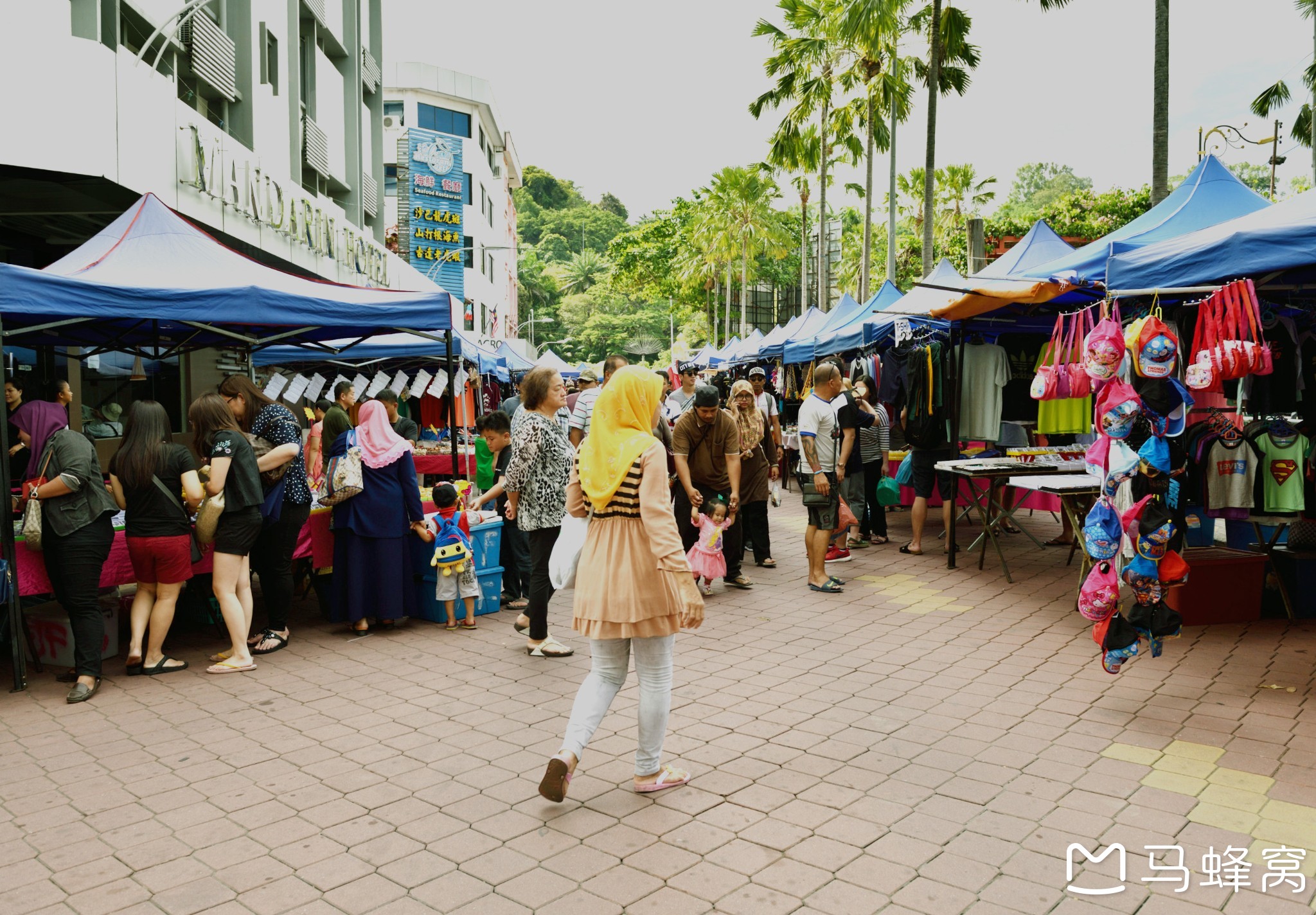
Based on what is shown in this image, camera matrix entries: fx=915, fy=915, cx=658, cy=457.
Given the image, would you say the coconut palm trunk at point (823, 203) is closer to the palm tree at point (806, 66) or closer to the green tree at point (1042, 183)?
the palm tree at point (806, 66)

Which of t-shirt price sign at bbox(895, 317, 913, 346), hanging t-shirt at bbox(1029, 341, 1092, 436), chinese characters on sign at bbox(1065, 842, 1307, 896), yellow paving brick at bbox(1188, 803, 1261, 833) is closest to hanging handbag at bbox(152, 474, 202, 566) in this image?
chinese characters on sign at bbox(1065, 842, 1307, 896)

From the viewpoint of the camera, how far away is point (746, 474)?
901 cm

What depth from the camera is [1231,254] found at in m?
5.41

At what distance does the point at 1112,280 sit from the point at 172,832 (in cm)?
596

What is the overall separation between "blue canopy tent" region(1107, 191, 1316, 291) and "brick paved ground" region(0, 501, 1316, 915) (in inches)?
95.5

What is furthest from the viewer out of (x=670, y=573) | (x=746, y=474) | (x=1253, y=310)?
(x=746, y=474)

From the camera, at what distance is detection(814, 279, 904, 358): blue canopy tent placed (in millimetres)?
12742

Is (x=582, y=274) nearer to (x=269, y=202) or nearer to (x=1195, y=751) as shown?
(x=269, y=202)

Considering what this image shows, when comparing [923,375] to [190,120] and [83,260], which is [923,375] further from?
[190,120]

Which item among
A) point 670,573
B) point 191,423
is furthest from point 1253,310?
point 191,423

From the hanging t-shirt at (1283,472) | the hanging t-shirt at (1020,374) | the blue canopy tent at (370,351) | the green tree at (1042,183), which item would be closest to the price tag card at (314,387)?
the blue canopy tent at (370,351)

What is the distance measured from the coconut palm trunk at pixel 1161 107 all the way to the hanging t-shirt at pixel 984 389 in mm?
5334

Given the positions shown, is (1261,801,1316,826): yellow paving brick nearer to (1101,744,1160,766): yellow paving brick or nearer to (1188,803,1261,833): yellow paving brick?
(1188,803,1261,833): yellow paving brick

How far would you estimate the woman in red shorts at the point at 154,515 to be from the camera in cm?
584
